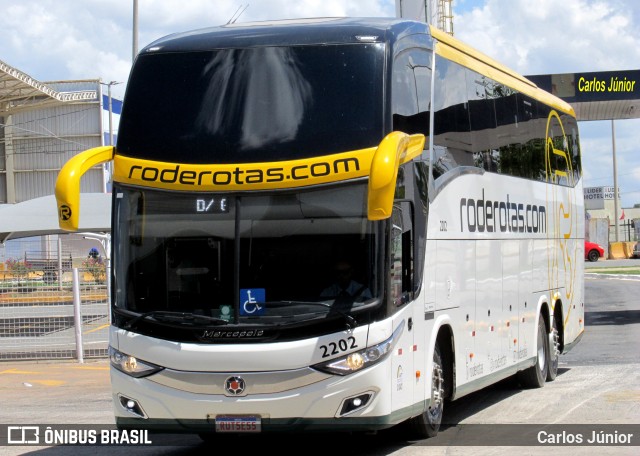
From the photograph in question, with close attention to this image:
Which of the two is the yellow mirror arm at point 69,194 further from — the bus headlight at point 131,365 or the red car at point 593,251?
the red car at point 593,251

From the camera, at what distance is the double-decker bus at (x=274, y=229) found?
9.06 m

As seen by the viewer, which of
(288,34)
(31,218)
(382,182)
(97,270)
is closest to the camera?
(382,182)

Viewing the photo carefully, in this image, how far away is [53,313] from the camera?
2056 cm

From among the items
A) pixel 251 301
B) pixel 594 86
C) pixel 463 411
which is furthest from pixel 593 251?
pixel 251 301

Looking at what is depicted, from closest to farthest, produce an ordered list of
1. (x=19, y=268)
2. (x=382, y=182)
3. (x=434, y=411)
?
(x=382, y=182)
(x=434, y=411)
(x=19, y=268)

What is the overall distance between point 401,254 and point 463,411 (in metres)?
4.29

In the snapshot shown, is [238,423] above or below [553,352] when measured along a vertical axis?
above

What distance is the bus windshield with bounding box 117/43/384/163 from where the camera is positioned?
9328 mm

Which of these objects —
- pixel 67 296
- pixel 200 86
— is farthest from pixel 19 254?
pixel 200 86

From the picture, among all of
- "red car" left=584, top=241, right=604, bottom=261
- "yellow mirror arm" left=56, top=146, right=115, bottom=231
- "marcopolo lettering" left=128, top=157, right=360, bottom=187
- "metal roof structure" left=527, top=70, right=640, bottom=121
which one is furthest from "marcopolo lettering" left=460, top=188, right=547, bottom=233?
"red car" left=584, top=241, right=604, bottom=261

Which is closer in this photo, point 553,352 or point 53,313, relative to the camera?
point 553,352

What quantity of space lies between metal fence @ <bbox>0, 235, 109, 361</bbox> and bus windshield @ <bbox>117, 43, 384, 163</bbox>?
10883mm

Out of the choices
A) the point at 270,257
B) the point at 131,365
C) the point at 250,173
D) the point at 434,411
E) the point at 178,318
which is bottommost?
the point at 434,411

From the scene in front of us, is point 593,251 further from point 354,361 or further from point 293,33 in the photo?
point 354,361
